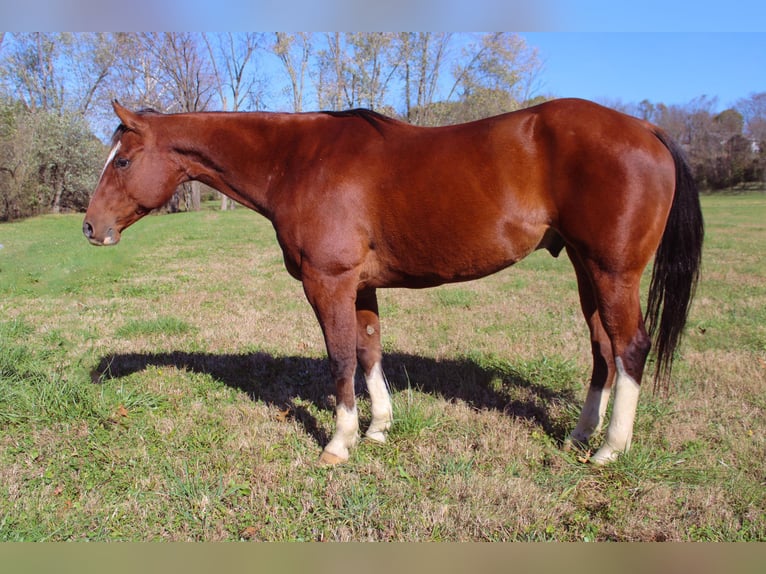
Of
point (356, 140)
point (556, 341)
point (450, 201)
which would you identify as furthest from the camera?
point (556, 341)

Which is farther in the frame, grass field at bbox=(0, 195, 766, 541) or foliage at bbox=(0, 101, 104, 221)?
foliage at bbox=(0, 101, 104, 221)

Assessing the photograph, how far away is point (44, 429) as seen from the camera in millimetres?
3471

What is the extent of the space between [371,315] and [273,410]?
3.75 feet

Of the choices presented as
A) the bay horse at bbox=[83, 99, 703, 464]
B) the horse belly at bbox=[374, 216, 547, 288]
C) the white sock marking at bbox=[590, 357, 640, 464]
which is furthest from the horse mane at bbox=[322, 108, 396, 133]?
the white sock marking at bbox=[590, 357, 640, 464]

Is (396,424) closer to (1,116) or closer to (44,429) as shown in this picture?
(44,429)

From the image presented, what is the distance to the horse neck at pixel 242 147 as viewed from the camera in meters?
3.44

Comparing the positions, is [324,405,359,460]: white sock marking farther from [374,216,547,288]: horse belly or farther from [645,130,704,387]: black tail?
[645,130,704,387]: black tail

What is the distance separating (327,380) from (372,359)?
1.18m

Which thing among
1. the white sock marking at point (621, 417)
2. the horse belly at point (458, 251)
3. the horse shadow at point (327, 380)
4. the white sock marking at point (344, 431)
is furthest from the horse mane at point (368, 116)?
the white sock marking at point (621, 417)

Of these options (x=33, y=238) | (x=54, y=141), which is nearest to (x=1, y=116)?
(x=54, y=141)

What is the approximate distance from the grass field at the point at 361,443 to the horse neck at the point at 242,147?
1.75 metres

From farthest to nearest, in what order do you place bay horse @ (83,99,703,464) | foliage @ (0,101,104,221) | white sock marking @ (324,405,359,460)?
1. foliage @ (0,101,104,221)
2. white sock marking @ (324,405,359,460)
3. bay horse @ (83,99,703,464)

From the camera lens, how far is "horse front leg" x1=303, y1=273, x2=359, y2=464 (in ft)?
10.5

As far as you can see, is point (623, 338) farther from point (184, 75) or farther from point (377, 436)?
point (184, 75)
